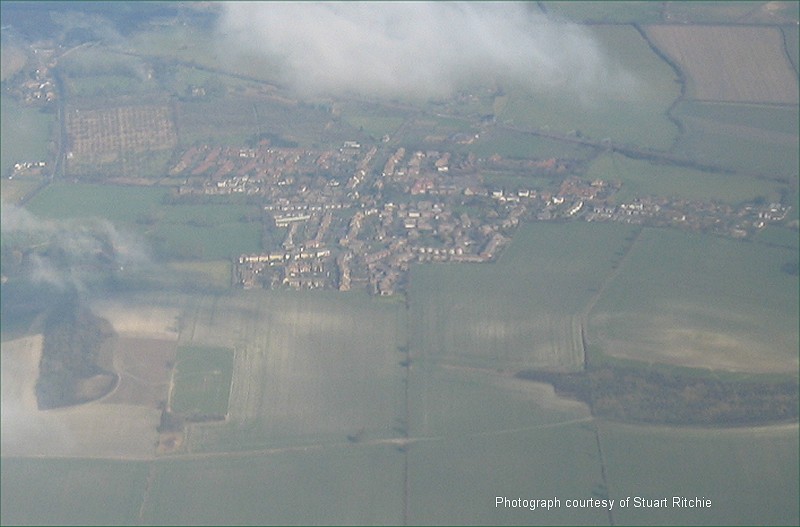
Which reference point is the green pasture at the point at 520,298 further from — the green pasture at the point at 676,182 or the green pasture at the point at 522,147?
the green pasture at the point at 522,147

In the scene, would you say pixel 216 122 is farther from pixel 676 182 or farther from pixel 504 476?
pixel 504 476

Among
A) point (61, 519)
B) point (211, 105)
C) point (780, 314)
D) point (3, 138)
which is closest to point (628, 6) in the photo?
point (211, 105)

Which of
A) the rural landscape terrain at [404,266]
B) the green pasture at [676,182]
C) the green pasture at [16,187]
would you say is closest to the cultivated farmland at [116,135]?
the rural landscape terrain at [404,266]

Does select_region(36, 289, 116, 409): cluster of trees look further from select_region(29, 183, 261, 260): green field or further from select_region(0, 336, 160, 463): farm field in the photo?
select_region(29, 183, 261, 260): green field

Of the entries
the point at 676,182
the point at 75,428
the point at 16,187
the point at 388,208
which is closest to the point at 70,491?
the point at 75,428

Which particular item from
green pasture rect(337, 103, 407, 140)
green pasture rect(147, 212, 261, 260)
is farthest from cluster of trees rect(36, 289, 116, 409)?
green pasture rect(337, 103, 407, 140)
